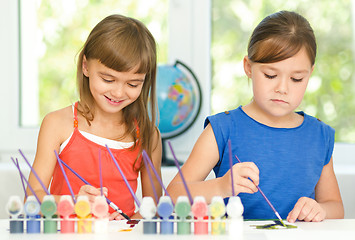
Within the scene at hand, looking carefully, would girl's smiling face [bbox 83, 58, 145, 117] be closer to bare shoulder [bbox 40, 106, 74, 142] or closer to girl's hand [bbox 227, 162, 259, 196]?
bare shoulder [bbox 40, 106, 74, 142]

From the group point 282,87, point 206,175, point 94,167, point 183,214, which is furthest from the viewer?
point 94,167


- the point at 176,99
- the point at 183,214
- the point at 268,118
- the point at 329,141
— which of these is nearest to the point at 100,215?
the point at 183,214

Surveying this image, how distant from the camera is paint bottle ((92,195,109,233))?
2.89 feet

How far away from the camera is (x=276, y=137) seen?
4.49 ft

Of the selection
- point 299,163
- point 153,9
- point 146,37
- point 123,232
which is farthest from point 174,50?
point 123,232

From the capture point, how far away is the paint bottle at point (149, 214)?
2.84 feet

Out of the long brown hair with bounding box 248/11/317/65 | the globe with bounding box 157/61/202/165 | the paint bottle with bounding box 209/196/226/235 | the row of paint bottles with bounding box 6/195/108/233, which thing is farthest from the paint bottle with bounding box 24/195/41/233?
the globe with bounding box 157/61/202/165

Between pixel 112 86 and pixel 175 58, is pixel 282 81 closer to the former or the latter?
pixel 112 86

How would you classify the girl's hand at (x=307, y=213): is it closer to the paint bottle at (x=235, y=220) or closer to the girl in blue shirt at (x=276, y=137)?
the girl in blue shirt at (x=276, y=137)

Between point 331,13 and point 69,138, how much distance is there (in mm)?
1325

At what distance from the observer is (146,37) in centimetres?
137

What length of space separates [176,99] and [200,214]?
1169mm

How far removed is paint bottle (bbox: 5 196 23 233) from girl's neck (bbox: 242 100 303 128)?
709 mm

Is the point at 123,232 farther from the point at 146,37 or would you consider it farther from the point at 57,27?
the point at 57,27
